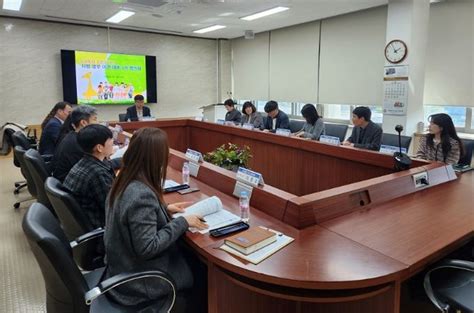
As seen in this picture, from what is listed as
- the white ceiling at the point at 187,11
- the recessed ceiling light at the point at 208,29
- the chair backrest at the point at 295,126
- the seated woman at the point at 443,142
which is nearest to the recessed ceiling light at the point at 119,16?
the white ceiling at the point at 187,11

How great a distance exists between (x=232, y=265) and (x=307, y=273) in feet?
0.89

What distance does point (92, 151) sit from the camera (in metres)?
2.05

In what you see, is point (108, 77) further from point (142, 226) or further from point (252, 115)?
point (142, 226)

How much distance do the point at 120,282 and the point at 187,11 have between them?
197 inches

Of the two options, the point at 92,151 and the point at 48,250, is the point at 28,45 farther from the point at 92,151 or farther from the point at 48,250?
the point at 48,250

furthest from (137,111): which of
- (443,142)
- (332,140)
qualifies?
(443,142)

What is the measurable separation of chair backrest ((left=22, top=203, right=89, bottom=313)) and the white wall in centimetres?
623

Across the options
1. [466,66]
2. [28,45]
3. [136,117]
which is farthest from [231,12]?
[28,45]

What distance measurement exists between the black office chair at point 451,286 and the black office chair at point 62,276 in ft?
3.69

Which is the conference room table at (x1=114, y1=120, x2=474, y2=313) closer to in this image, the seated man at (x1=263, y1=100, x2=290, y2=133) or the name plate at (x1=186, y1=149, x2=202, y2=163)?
the name plate at (x1=186, y1=149, x2=202, y2=163)

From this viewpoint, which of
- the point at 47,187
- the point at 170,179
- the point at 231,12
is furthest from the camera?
the point at 231,12

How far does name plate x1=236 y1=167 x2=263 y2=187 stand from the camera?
1.94 meters

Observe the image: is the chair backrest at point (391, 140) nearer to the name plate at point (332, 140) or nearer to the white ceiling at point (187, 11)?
the name plate at point (332, 140)

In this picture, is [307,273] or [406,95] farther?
[406,95]
